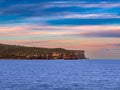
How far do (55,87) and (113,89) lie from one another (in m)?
10.9

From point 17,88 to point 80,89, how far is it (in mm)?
11423

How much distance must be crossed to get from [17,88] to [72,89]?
9.99 metres

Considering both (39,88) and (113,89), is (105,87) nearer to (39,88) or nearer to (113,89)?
(113,89)

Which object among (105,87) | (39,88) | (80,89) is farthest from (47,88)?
(105,87)

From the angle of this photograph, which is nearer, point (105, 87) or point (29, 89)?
point (29, 89)

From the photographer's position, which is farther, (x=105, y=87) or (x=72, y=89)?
(x=105, y=87)

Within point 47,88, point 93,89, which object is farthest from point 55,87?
point 93,89

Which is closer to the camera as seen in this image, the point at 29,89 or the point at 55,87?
the point at 29,89

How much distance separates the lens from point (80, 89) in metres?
73.8

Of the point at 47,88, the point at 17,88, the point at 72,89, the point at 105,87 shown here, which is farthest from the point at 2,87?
the point at 105,87

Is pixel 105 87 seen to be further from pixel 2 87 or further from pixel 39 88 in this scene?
pixel 2 87

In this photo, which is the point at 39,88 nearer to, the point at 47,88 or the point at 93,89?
the point at 47,88

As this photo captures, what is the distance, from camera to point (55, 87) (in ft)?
253

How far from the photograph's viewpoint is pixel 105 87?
78312 mm
